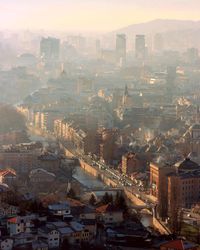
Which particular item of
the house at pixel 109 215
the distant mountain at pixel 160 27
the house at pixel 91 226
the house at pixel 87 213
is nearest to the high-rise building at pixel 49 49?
the distant mountain at pixel 160 27

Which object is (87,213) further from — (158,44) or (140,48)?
(158,44)

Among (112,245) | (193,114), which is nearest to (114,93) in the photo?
(193,114)

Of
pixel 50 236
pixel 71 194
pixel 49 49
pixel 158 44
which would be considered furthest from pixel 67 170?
pixel 158 44

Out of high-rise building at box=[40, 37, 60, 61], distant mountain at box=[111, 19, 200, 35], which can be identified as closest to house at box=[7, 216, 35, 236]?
high-rise building at box=[40, 37, 60, 61]

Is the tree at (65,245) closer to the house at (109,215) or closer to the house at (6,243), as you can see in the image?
the house at (6,243)

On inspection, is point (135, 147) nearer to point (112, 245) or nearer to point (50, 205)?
point (50, 205)
